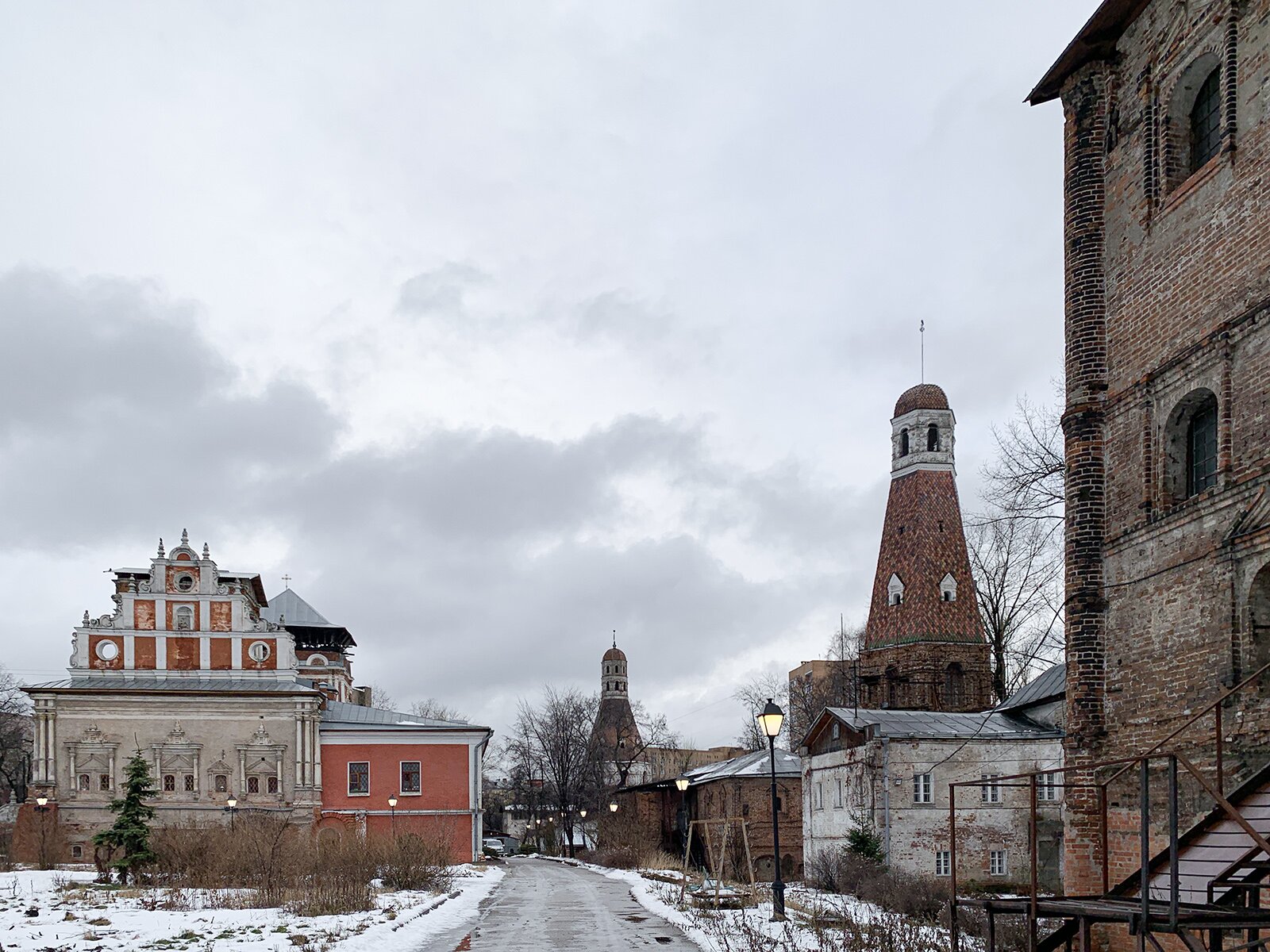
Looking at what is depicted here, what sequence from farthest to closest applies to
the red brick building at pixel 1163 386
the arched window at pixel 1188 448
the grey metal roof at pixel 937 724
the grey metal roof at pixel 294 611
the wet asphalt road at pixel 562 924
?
the grey metal roof at pixel 294 611, the grey metal roof at pixel 937 724, the wet asphalt road at pixel 562 924, the arched window at pixel 1188 448, the red brick building at pixel 1163 386

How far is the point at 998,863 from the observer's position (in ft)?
103

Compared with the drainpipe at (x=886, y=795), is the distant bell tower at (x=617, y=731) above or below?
below

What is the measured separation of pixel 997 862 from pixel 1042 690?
5177 mm

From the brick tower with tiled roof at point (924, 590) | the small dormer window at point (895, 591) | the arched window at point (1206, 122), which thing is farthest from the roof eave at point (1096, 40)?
the small dormer window at point (895, 591)

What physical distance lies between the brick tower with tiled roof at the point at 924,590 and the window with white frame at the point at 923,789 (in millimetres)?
9635

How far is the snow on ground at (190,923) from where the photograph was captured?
14867 millimetres

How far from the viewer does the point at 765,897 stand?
2402 cm

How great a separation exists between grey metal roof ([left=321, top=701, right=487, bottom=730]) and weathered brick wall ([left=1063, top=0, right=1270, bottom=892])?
103 feet

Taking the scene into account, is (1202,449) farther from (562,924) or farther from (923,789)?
(923,789)

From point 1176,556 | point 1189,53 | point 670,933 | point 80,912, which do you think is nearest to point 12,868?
point 80,912

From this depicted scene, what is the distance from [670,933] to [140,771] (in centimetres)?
1474

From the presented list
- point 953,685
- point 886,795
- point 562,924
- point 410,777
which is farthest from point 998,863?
point 410,777

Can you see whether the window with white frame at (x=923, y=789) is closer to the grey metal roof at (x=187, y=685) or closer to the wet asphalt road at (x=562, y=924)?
the wet asphalt road at (x=562, y=924)

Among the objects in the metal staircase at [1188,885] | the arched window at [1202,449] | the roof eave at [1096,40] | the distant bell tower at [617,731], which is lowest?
the distant bell tower at [617,731]
